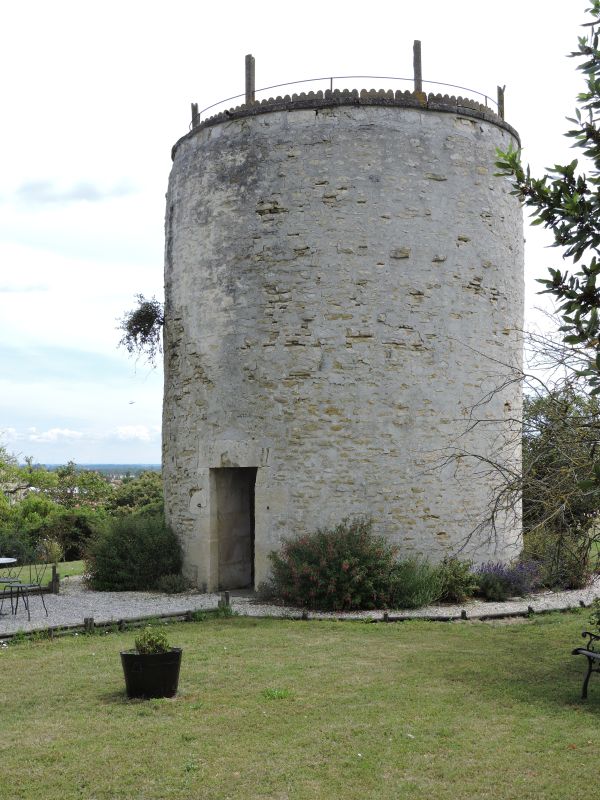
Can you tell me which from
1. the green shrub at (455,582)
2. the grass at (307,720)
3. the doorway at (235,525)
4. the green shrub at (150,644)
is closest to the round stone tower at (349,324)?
the doorway at (235,525)

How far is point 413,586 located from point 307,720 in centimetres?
527

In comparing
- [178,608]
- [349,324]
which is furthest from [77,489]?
[349,324]

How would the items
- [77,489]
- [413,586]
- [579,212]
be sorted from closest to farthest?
[579,212] < [413,586] < [77,489]

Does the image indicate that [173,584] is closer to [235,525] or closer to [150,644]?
[235,525]

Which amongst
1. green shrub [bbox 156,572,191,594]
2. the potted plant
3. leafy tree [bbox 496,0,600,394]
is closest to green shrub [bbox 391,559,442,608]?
green shrub [bbox 156,572,191,594]

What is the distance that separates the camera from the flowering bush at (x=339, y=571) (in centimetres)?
1127

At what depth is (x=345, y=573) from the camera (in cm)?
1134

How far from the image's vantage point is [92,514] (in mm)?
22016

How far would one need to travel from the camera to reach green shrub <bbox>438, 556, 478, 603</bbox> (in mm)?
12031

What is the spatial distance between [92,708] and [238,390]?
6682 mm

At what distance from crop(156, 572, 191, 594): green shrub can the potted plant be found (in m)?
6.04

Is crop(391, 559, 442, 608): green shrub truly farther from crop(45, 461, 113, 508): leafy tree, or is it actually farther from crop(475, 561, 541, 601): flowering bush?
crop(45, 461, 113, 508): leafy tree

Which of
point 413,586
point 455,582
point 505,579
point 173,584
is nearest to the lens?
point 413,586

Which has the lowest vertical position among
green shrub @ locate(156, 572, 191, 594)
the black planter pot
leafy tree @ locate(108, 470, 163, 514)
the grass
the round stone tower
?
the grass
